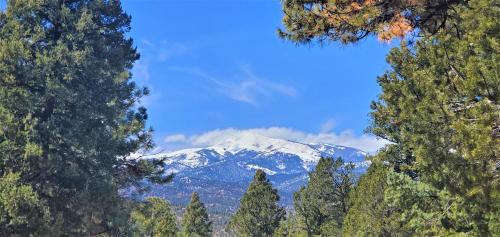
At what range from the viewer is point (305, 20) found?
31.4 ft

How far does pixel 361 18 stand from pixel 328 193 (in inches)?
1475

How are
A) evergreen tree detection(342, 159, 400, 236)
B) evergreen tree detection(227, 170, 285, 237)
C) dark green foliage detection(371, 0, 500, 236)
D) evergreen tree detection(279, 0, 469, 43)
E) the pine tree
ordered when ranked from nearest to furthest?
dark green foliage detection(371, 0, 500, 236), evergreen tree detection(279, 0, 469, 43), evergreen tree detection(342, 159, 400, 236), evergreen tree detection(227, 170, 285, 237), the pine tree

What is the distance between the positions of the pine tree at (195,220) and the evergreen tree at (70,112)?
38518 mm

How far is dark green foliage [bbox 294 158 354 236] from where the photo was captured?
143 ft

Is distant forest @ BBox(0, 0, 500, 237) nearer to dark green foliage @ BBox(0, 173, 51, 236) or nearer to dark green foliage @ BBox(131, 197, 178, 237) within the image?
dark green foliage @ BBox(0, 173, 51, 236)

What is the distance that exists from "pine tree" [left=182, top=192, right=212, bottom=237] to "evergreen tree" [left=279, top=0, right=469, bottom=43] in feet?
183

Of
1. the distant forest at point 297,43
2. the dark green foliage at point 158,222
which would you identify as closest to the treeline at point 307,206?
the dark green foliage at point 158,222

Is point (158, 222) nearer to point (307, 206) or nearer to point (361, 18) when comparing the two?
point (307, 206)

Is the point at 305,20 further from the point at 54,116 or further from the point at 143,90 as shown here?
the point at 143,90

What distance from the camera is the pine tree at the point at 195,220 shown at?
6288cm

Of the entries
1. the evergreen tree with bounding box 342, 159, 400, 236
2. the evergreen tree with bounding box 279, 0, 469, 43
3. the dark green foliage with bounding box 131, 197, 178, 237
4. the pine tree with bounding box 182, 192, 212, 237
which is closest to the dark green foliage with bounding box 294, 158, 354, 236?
the evergreen tree with bounding box 342, 159, 400, 236

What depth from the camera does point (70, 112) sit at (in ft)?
74.8

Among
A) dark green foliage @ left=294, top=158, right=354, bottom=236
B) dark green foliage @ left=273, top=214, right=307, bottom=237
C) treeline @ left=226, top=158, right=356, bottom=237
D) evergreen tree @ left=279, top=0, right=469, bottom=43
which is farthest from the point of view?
dark green foliage @ left=273, top=214, right=307, bottom=237

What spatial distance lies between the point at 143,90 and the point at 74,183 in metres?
Answer: 6.58
